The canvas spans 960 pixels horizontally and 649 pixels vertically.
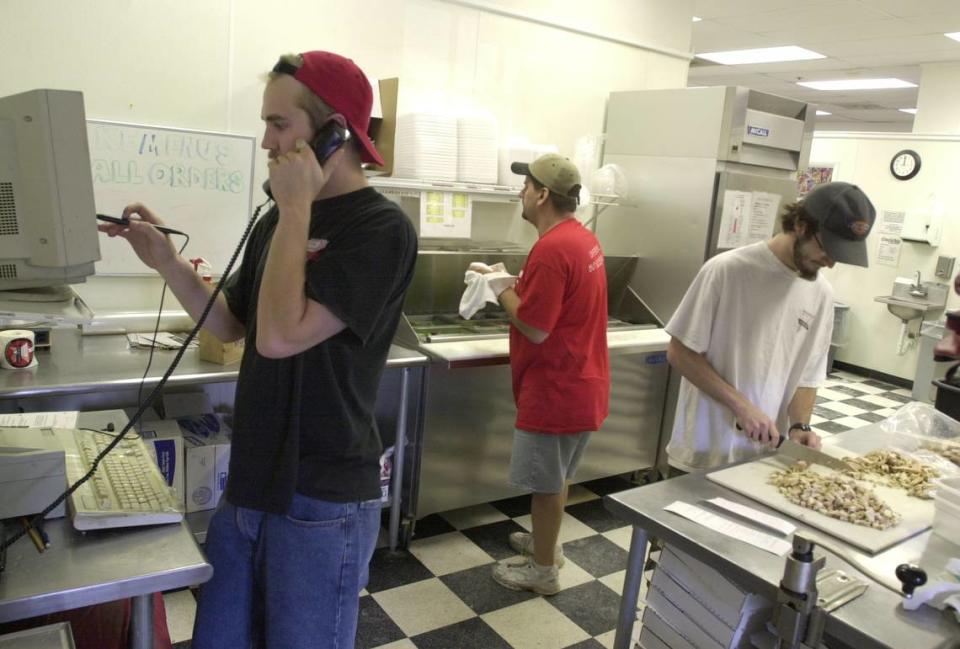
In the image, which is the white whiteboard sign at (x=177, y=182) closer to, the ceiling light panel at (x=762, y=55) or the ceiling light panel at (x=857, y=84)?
the ceiling light panel at (x=762, y=55)

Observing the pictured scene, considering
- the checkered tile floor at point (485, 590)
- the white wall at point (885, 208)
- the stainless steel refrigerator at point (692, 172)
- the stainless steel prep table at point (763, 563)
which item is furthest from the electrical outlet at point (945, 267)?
the stainless steel prep table at point (763, 563)

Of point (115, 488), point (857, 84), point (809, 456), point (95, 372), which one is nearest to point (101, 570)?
point (115, 488)

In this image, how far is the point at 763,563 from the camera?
1.40 meters

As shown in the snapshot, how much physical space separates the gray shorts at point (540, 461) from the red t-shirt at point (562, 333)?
5 cm

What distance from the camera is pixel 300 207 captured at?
120 centimetres

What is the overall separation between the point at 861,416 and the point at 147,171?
5.14m

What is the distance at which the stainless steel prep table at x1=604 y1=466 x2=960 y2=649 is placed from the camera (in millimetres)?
1221

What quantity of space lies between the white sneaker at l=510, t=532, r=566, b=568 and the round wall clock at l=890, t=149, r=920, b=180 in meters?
5.23

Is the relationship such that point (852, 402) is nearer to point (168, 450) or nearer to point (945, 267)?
point (945, 267)

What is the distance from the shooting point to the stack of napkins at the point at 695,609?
1.46 metres

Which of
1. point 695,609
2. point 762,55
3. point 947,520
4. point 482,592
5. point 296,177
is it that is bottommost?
point 482,592

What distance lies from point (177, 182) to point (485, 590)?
1.96 m

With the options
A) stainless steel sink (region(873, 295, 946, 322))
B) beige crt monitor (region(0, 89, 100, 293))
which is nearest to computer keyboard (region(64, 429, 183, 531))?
beige crt monitor (region(0, 89, 100, 293))

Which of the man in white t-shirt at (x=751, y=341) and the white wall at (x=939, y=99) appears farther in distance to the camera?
the white wall at (x=939, y=99)
